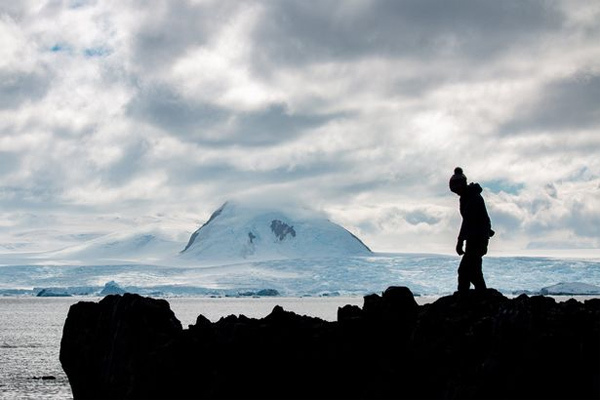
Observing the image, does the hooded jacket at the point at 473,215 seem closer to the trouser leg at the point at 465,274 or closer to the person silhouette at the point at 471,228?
the person silhouette at the point at 471,228

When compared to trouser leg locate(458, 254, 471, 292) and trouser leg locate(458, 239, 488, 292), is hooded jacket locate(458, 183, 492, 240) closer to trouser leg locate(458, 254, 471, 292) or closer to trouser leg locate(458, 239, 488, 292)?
trouser leg locate(458, 239, 488, 292)

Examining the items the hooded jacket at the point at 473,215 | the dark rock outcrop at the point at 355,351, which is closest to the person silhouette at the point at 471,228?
the hooded jacket at the point at 473,215

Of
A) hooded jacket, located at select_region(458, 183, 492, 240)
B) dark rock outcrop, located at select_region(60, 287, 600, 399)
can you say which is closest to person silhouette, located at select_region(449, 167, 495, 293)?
hooded jacket, located at select_region(458, 183, 492, 240)

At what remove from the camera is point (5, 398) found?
52.2m

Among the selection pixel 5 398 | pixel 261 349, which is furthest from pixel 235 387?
pixel 5 398

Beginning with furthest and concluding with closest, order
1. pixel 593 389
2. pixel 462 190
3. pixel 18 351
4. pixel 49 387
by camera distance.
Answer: pixel 18 351 < pixel 49 387 < pixel 462 190 < pixel 593 389

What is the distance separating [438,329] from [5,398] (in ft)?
116

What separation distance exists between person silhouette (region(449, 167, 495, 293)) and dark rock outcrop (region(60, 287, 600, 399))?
733mm

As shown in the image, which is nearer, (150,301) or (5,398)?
(150,301)

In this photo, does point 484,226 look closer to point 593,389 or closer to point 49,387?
point 593,389

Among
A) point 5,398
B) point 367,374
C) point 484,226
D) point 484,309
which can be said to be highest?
point 484,226

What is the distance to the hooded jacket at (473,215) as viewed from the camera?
83.8 feet

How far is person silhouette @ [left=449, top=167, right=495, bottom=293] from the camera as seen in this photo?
83.7 feet

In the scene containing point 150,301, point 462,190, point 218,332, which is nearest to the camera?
point 462,190
